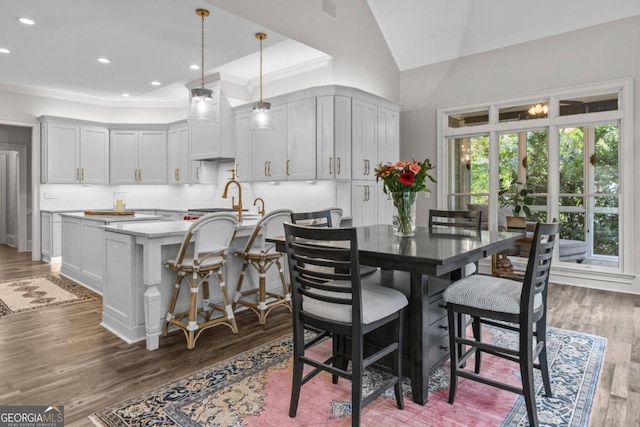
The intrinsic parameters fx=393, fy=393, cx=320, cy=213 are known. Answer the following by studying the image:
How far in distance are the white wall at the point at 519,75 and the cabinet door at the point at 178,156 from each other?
12.5 feet

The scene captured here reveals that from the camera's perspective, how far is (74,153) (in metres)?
7.13

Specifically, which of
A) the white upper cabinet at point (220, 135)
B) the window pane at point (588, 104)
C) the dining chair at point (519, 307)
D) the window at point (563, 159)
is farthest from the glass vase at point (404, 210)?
the white upper cabinet at point (220, 135)

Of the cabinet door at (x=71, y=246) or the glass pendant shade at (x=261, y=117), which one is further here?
the cabinet door at (x=71, y=246)

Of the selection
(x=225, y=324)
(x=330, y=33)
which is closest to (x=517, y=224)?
(x=330, y=33)

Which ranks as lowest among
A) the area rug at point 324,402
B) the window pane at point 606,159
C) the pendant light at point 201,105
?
the area rug at point 324,402

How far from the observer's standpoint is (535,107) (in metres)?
5.26

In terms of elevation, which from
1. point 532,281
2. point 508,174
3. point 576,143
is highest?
point 576,143

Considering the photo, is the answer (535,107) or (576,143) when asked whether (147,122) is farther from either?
(576,143)

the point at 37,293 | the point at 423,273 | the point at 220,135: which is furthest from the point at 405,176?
the point at 37,293

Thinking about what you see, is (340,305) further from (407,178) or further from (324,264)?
(407,178)

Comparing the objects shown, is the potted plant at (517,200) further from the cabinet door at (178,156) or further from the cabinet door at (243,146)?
the cabinet door at (178,156)

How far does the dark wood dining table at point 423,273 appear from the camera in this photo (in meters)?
1.90

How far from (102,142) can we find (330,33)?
4.94 m

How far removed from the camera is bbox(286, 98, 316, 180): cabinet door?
506 cm
